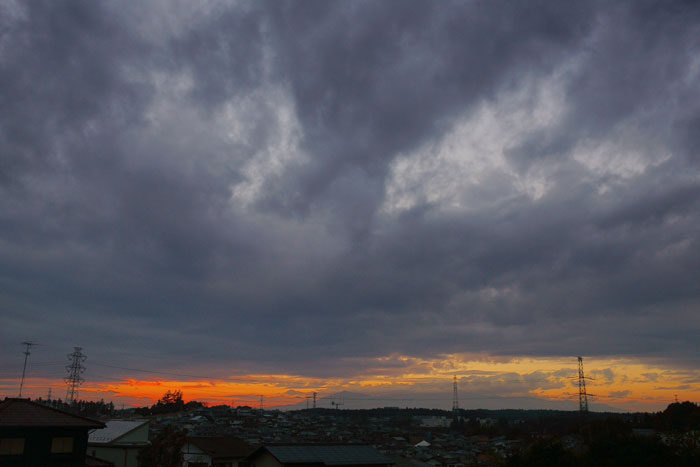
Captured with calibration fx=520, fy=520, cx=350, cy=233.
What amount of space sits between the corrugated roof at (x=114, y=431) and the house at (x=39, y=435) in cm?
1298

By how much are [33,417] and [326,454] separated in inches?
894

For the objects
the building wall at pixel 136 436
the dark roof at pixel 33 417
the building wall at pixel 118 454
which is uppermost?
the dark roof at pixel 33 417

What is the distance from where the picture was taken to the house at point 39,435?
114 ft

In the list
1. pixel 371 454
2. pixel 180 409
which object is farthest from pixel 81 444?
pixel 180 409

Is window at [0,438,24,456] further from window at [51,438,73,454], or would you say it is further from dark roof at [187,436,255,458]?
dark roof at [187,436,255,458]

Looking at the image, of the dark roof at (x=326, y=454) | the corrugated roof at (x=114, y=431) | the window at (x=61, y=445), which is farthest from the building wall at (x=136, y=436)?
the dark roof at (x=326, y=454)

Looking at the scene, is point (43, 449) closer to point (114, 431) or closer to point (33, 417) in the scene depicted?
point (33, 417)

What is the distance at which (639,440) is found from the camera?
1396 inches

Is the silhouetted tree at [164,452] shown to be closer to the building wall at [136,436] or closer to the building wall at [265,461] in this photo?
the building wall at [265,461]

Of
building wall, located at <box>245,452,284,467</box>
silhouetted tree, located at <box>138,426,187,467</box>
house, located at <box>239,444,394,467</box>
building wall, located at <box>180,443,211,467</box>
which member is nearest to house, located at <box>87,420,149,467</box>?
building wall, located at <box>180,443,211,467</box>

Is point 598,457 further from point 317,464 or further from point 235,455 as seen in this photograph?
point 235,455

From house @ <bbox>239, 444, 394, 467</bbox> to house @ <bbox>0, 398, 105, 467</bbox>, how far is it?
1389 cm

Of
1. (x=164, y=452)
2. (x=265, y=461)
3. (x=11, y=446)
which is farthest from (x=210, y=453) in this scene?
(x=11, y=446)

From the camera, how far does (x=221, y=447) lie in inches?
2424
